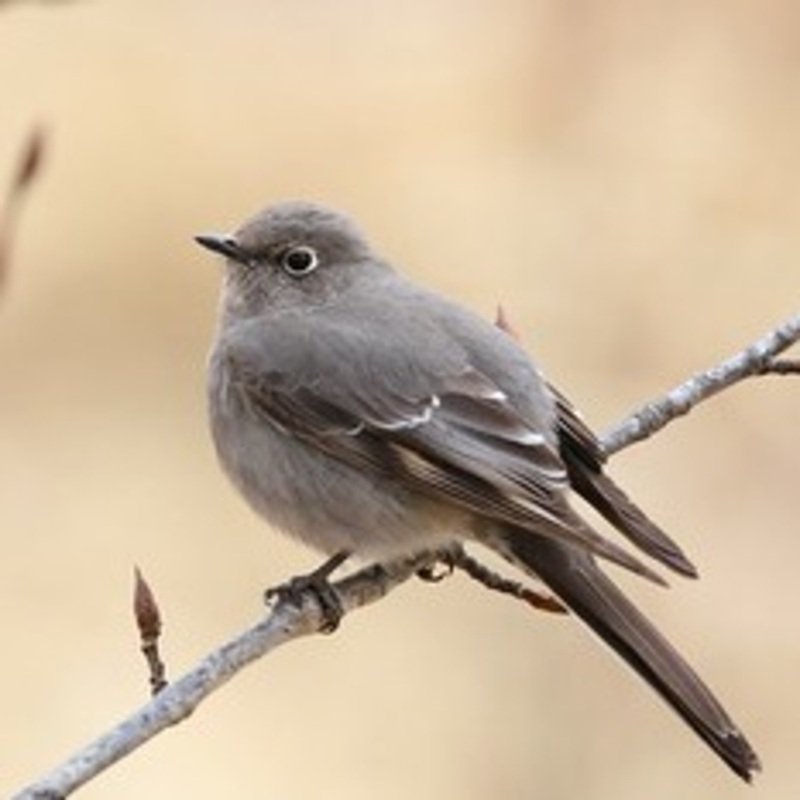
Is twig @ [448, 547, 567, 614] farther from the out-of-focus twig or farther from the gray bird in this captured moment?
the out-of-focus twig

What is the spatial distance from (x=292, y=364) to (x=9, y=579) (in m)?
3.90

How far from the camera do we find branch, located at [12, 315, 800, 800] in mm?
4520

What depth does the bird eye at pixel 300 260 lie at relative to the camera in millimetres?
6675

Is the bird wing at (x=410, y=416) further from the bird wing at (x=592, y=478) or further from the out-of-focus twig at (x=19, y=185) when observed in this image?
the out-of-focus twig at (x=19, y=185)

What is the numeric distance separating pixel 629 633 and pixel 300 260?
169 centimetres

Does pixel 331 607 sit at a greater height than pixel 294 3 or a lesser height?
lesser

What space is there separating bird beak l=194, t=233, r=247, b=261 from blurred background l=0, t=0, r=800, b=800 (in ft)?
7.35

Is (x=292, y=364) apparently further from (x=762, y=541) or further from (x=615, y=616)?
(x=762, y=541)

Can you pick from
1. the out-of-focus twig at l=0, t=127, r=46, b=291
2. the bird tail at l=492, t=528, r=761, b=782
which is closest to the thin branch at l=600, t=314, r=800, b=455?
the bird tail at l=492, t=528, r=761, b=782

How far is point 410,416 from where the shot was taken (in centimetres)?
594

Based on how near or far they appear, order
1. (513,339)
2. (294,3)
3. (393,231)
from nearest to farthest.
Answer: (513,339)
(393,231)
(294,3)

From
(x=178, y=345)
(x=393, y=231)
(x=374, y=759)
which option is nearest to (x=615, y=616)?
(x=374, y=759)

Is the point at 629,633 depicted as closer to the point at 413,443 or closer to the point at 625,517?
the point at 625,517

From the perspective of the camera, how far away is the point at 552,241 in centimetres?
1119
